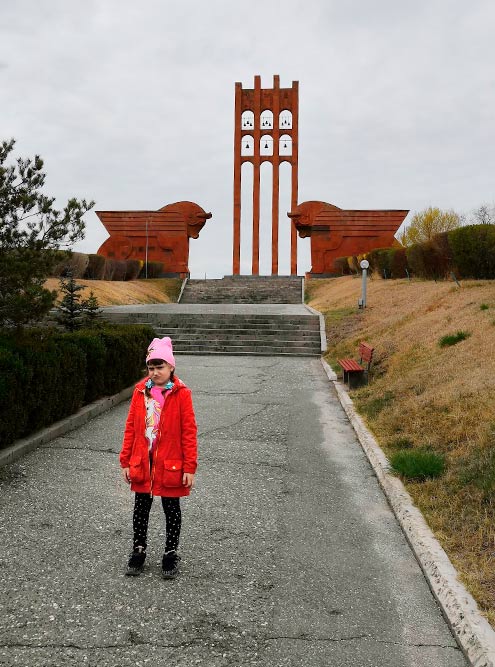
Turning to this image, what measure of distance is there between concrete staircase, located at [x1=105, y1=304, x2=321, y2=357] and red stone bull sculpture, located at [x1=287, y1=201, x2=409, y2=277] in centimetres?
1980

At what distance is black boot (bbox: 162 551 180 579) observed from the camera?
341 centimetres

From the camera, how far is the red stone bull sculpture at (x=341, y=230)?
37719 millimetres

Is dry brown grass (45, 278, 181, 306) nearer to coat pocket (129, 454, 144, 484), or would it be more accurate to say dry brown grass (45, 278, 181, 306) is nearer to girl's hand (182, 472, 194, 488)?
coat pocket (129, 454, 144, 484)

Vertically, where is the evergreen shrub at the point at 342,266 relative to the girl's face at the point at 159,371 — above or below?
above

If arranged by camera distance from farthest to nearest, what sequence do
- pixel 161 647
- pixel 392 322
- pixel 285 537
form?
pixel 392 322 → pixel 285 537 → pixel 161 647

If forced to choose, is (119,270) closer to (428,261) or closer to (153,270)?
(153,270)

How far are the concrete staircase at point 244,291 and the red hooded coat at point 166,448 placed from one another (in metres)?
26.5

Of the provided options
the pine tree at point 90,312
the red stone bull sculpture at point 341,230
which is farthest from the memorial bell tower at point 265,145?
the pine tree at point 90,312

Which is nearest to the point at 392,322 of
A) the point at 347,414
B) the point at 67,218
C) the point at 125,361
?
the point at 347,414

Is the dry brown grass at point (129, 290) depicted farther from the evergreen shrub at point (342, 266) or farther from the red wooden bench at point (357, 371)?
the red wooden bench at point (357, 371)

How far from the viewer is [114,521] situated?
4270mm

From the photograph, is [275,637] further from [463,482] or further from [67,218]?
[67,218]

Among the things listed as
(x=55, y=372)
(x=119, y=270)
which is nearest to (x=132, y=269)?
(x=119, y=270)

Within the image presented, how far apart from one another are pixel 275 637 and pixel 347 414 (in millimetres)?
5655
